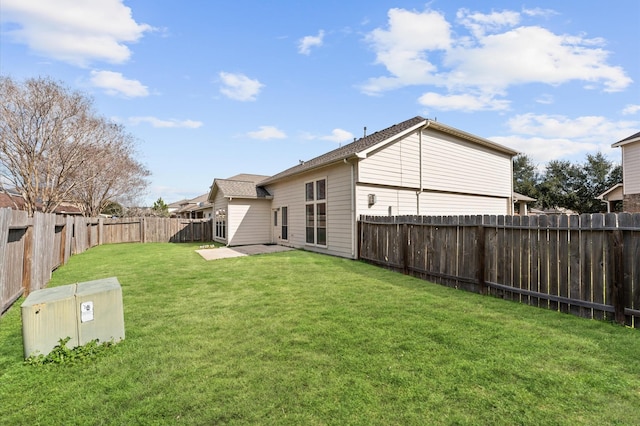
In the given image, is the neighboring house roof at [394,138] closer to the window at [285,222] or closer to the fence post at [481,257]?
the window at [285,222]

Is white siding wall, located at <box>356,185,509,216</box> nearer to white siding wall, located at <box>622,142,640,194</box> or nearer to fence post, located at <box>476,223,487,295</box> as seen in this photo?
fence post, located at <box>476,223,487,295</box>

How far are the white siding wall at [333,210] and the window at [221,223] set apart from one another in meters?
5.04

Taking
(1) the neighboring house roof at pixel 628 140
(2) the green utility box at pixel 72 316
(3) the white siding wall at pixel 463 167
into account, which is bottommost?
(2) the green utility box at pixel 72 316

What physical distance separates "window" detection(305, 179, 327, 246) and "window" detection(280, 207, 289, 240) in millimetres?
2066

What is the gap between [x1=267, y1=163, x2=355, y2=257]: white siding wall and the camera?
396 inches

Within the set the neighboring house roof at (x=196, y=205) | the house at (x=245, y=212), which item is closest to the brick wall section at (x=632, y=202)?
the house at (x=245, y=212)

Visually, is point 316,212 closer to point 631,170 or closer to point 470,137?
point 470,137

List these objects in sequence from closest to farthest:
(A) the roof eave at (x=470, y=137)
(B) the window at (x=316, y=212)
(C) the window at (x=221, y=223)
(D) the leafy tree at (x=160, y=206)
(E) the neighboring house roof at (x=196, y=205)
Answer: (B) the window at (x=316, y=212)
(A) the roof eave at (x=470, y=137)
(C) the window at (x=221, y=223)
(E) the neighboring house roof at (x=196, y=205)
(D) the leafy tree at (x=160, y=206)

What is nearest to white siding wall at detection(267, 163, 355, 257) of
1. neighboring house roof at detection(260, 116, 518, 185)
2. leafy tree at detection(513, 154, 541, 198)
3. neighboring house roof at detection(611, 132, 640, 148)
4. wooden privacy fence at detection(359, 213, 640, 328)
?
neighboring house roof at detection(260, 116, 518, 185)

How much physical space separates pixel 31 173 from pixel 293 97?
637 inches

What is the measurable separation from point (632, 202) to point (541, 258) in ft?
48.9

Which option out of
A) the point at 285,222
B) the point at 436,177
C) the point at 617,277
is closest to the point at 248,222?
the point at 285,222

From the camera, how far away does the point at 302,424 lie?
2.09m

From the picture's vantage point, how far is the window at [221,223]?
16.6 m
